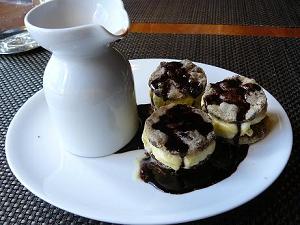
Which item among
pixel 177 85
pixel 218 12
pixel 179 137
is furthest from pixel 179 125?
pixel 218 12

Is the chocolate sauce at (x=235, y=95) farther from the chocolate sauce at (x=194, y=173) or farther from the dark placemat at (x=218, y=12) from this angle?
the dark placemat at (x=218, y=12)

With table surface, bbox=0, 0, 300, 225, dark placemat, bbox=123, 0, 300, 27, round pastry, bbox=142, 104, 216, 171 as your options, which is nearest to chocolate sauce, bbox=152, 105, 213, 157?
round pastry, bbox=142, 104, 216, 171

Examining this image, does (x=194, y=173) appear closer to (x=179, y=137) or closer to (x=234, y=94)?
(x=179, y=137)

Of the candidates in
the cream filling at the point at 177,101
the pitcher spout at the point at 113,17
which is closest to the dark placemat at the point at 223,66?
the cream filling at the point at 177,101

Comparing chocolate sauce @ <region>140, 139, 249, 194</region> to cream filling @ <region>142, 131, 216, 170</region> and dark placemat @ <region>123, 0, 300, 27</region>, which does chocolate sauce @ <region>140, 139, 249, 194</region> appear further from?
dark placemat @ <region>123, 0, 300, 27</region>

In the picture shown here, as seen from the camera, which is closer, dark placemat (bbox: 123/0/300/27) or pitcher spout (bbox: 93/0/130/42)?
pitcher spout (bbox: 93/0/130/42)
